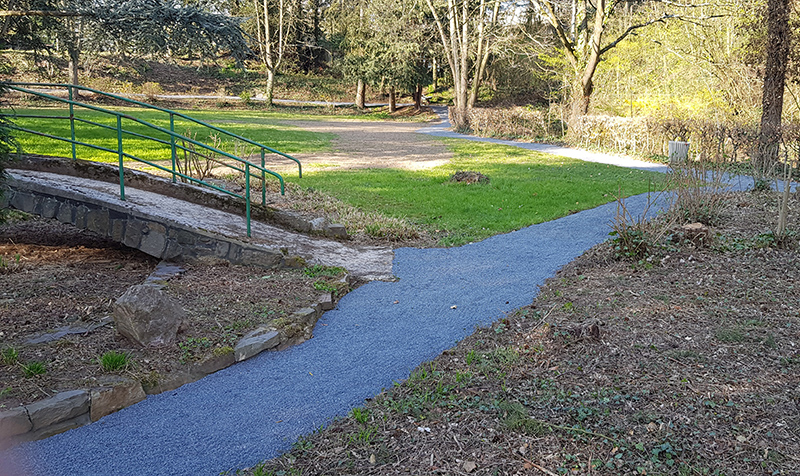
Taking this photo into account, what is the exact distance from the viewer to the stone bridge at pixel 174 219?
6.77 metres

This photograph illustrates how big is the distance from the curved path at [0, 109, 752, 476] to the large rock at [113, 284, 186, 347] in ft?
1.86

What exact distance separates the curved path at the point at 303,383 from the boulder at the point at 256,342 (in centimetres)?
9

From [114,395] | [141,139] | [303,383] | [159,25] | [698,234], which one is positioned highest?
[159,25]

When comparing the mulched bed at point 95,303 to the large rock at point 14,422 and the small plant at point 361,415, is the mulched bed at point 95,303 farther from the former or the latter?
the small plant at point 361,415

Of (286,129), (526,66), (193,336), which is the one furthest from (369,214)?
(526,66)

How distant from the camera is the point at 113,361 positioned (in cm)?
458

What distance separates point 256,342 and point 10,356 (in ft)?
5.91

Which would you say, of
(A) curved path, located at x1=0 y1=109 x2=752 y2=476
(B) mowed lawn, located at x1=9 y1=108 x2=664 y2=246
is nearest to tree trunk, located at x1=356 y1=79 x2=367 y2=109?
(B) mowed lawn, located at x1=9 y1=108 x2=664 y2=246

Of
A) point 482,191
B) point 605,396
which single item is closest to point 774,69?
point 482,191

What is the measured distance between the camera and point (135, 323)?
4918mm

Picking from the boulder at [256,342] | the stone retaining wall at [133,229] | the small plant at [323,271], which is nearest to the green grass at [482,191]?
the small plant at [323,271]

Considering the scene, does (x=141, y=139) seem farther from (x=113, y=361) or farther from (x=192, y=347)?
(x=113, y=361)

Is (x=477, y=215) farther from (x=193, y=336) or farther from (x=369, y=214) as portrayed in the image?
(x=193, y=336)

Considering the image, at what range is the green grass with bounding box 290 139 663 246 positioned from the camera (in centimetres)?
1053
